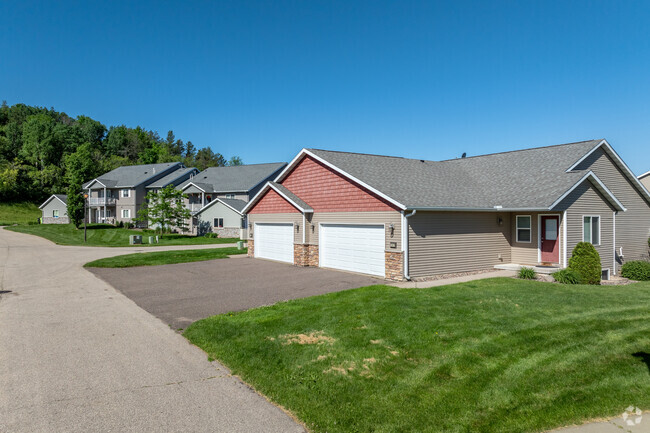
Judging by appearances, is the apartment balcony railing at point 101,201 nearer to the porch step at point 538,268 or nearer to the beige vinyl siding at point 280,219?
the beige vinyl siding at point 280,219

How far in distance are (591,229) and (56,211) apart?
6364cm

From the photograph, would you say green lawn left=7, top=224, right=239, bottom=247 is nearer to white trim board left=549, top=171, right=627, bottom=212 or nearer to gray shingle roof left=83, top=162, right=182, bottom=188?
gray shingle roof left=83, top=162, right=182, bottom=188

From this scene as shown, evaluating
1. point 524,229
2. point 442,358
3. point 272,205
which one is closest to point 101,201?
point 272,205

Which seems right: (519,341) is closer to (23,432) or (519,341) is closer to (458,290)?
(458,290)

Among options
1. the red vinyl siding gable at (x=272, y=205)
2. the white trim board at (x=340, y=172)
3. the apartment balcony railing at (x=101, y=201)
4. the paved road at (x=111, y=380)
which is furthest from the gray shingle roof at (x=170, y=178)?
the paved road at (x=111, y=380)

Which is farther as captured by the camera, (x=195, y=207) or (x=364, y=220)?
(x=195, y=207)

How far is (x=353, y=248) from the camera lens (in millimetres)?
17531

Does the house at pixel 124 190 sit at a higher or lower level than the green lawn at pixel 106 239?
higher

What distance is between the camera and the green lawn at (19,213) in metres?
57.8

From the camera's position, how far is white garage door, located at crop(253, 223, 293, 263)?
Result: 21.2 meters

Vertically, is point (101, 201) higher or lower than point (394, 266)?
higher

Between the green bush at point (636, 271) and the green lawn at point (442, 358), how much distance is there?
8.42 meters

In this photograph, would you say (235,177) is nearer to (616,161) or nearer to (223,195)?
(223,195)

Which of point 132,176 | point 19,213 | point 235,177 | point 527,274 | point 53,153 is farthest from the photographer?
point 53,153
